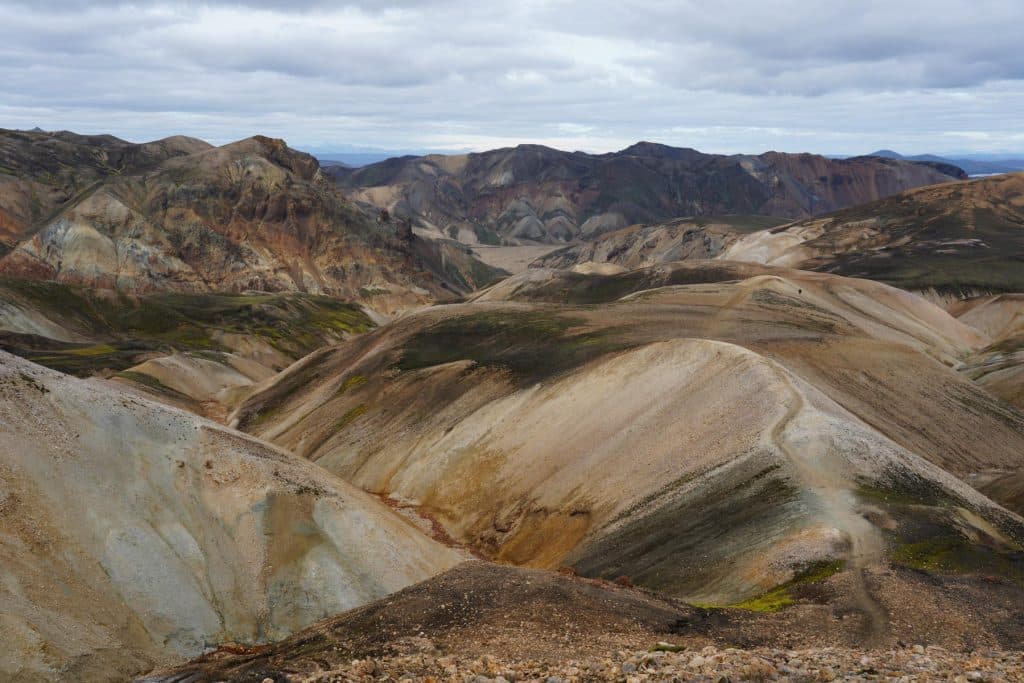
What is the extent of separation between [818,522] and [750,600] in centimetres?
542

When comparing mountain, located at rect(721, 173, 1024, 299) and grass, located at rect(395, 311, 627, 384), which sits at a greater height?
mountain, located at rect(721, 173, 1024, 299)

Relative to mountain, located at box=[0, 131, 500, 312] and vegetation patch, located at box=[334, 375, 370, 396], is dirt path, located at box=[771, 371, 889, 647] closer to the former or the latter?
vegetation patch, located at box=[334, 375, 370, 396]

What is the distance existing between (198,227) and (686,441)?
14197 cm

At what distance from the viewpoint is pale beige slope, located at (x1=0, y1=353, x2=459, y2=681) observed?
25656 mm

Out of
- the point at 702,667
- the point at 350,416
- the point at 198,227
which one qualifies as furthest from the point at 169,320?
the point at 702,667

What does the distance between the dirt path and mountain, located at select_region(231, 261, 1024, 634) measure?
10cm

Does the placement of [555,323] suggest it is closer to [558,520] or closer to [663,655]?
[558,520]

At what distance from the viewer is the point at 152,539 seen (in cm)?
3039

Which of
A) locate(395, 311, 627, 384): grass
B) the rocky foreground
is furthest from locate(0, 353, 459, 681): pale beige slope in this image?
locate(395, 311, 627, 384): grass

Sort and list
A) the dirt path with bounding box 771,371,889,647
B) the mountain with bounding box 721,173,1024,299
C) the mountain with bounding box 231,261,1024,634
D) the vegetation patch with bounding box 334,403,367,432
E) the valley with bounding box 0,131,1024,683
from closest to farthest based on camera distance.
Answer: the valley with bounding box 0,131,1024,683
the dirt path with bounding box 771,371,889,647
the mountain with bounding box 231,261,1024,634
the vegetation patch with bounding box 334,403,367,432
the mountain with bounding box 721,173,1024,299

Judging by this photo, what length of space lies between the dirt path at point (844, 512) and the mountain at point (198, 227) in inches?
5388

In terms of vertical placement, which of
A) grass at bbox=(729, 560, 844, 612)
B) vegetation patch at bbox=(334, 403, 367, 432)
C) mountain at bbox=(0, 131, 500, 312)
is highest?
mountain at bbox=(0, 131, 500, 312)

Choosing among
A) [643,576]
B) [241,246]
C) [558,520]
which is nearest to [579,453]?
[558,520]

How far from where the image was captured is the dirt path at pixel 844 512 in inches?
1072
